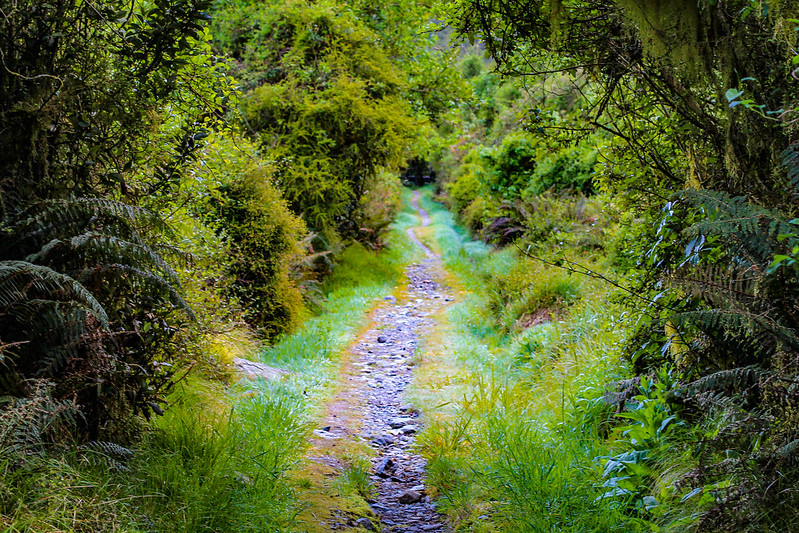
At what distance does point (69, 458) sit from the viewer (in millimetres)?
3014

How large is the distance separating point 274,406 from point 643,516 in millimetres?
3442

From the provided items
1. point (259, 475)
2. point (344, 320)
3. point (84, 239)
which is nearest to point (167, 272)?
point (84, 239)

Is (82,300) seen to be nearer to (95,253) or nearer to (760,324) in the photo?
(95,253)

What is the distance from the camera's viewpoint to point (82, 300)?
3.15 m

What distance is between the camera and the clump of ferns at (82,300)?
3014 mm

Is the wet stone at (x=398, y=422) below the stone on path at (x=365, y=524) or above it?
below

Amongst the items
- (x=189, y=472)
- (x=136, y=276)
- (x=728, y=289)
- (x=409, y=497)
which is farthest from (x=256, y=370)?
(x=728, y=289)

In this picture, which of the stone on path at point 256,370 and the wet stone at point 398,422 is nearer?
the wet stone at point 398,422

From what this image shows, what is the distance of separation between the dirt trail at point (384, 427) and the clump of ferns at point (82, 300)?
1.70 m

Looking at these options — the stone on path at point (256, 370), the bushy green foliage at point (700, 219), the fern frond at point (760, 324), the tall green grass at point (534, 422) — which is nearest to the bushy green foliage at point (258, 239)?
the stone on path at point (256, 370)

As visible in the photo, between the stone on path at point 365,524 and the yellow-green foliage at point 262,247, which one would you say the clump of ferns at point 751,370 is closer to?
the stone on path at point 365,524

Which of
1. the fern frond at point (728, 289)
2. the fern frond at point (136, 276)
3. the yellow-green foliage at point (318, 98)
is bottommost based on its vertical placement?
the fern frond at point (136, 276)

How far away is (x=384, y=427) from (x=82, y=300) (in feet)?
11.9

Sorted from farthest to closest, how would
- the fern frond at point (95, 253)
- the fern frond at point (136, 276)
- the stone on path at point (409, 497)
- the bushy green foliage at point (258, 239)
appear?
the bushy green foliage at point (258, 239) → the stone on path at point (409, 497) → the fern frond at point (136, 276) → the fern frond at point (95, 253)
